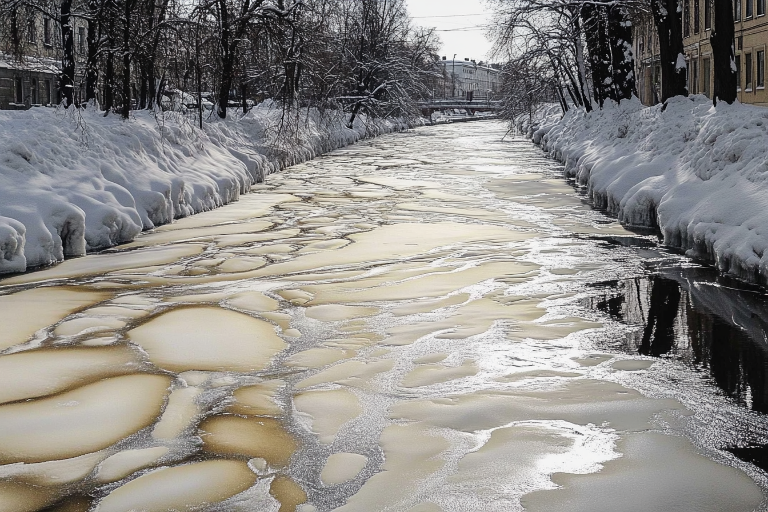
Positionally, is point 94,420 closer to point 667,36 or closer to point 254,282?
point 254,282

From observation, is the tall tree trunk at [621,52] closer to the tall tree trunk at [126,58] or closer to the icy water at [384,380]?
the tall tree trunk at [126,58]

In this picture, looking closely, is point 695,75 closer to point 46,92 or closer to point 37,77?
point 46,92

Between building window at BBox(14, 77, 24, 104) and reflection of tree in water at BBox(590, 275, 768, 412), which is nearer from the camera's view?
reflection of tree in water at BBox(590, 275, 768, 412)

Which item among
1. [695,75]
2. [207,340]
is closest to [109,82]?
[207,340]

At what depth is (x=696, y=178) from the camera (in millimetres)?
11367

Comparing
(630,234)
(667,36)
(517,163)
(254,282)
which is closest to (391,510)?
(254,282)

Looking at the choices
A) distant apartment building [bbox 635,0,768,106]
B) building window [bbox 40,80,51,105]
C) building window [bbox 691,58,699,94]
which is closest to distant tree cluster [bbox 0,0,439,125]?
distant apartment building [bbox 635,0,768,106]

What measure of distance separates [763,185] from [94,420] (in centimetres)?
708

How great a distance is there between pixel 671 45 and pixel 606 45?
7631mm

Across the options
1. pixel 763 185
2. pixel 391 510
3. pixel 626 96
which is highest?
pixel 626 96

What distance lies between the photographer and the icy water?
14.1ft

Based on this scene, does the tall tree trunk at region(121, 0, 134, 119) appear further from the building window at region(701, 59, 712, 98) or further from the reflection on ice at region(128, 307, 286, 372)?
the building window at region(701, 59, 712, 98)

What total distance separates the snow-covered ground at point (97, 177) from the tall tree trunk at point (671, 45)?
332 inches

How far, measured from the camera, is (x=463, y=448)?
477 cm
